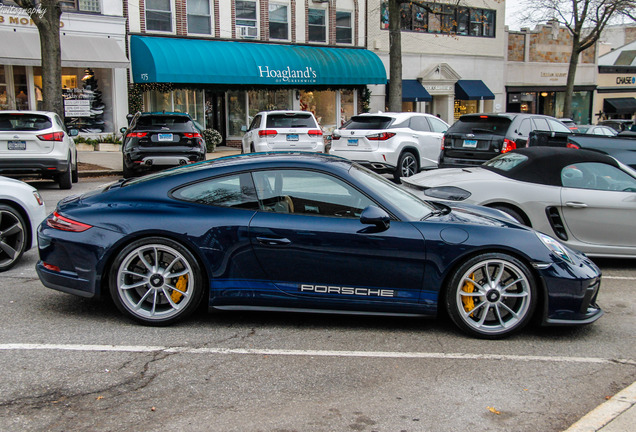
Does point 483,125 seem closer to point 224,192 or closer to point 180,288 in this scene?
point 224,192

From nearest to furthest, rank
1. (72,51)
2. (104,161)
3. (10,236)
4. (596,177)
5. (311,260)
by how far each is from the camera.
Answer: (311,260)
(10,236)
(596,177)
(104,161)
(72,51)

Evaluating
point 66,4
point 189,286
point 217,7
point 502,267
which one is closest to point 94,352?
point 189,286

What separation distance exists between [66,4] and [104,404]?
22.3m

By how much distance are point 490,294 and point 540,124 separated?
33.1 feet

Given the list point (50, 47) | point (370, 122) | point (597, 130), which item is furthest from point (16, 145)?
point (597, 130)

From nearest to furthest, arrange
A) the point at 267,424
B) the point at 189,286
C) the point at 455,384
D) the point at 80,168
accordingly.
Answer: the point at 267,424, the point at 455,384, the point at 189,286, the point at 80,168

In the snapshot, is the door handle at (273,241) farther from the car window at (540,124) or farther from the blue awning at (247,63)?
the blue awning at (247,63)

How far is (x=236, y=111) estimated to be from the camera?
27703mm

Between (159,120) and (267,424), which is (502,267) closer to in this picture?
(267,424)

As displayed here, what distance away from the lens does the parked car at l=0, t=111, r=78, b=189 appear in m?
12.6

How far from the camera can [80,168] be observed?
1733 cm

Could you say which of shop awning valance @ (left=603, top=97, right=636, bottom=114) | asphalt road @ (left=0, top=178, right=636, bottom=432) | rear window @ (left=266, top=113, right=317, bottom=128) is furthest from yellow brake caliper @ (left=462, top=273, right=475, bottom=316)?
shop awning valance @ (left=603, top=97, right=636, bottom=114)

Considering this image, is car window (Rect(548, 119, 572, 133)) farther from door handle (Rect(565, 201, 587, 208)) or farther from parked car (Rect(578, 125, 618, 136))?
door handle (Rect(565, 201, 587, 208))

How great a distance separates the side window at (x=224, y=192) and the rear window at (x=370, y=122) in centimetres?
1042
